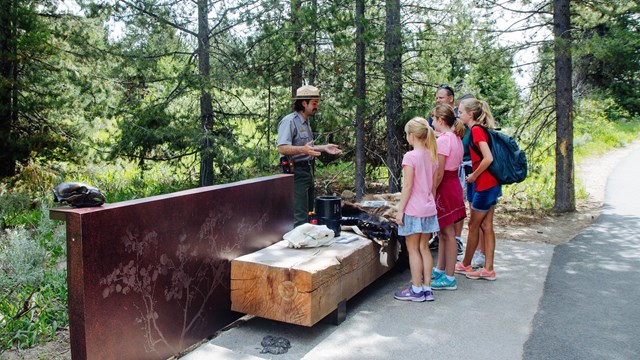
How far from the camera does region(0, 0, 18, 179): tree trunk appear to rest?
10008mm

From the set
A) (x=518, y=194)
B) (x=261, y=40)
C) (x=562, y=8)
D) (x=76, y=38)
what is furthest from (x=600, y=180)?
(x=76, y=38)

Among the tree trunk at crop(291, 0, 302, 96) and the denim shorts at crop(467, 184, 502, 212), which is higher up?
the tree trunk at crop(291, 0, 302, 96)

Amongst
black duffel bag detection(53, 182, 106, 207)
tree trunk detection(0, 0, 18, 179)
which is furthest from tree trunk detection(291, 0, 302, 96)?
black duffel bag detection(53, 182, 106, 207)

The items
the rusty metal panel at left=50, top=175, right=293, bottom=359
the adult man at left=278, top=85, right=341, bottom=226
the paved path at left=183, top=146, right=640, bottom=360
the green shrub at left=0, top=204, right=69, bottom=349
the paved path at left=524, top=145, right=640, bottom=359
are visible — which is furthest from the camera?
the adult man at left=278, top=85, right=341, bottom=226

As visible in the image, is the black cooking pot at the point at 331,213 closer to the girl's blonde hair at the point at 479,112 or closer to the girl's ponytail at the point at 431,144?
the girl's ponytail at the point at 431,144

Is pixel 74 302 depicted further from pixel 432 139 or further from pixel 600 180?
pixel 600 180

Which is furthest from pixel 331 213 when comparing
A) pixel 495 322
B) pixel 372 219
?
pixel 495 322

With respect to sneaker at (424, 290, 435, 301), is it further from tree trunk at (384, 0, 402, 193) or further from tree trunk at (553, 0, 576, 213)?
tree trunk at (553, 0, 576, 213)

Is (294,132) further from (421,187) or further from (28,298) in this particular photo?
(28,298)

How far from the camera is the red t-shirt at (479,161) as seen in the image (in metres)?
5.54

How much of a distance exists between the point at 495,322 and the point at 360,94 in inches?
247

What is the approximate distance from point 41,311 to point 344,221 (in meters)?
3.09

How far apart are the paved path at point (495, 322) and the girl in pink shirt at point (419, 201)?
316 millimetres

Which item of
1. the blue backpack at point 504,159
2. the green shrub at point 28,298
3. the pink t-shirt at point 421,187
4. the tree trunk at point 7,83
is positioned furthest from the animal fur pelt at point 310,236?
the tree trunk at point 7,83
